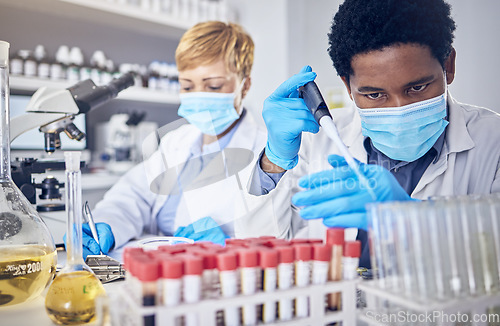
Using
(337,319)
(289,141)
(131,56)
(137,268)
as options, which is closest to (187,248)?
(137,268)

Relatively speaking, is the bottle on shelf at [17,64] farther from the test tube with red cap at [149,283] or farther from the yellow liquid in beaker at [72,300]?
the test tube with red cap at [149,283]

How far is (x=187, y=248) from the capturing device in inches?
27.5

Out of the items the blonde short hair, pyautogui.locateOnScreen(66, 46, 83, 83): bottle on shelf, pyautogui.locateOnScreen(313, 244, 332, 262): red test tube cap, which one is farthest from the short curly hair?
pyautogui.locateOnScreen(66, 46, 83, 83): bottle on shelf

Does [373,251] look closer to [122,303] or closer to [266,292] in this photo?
[266,292]

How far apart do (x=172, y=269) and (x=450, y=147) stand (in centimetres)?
100

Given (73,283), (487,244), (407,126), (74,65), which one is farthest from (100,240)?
(74,65)

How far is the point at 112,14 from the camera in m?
2.78

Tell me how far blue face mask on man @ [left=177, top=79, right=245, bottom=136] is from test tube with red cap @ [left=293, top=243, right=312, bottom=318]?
57.3 inches

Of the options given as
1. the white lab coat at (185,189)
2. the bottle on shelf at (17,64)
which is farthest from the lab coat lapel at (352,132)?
the bottle on shelf at (17,64)

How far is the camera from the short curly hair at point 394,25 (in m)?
1.05

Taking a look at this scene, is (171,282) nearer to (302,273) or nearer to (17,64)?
(302,273)

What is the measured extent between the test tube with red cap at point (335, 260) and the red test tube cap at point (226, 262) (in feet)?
A: 0.54

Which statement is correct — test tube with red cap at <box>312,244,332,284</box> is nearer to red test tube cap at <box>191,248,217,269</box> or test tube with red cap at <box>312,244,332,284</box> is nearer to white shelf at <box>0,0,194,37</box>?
red test tube cap at <box>191,248,217,269</box>

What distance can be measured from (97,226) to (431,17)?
123 cm
